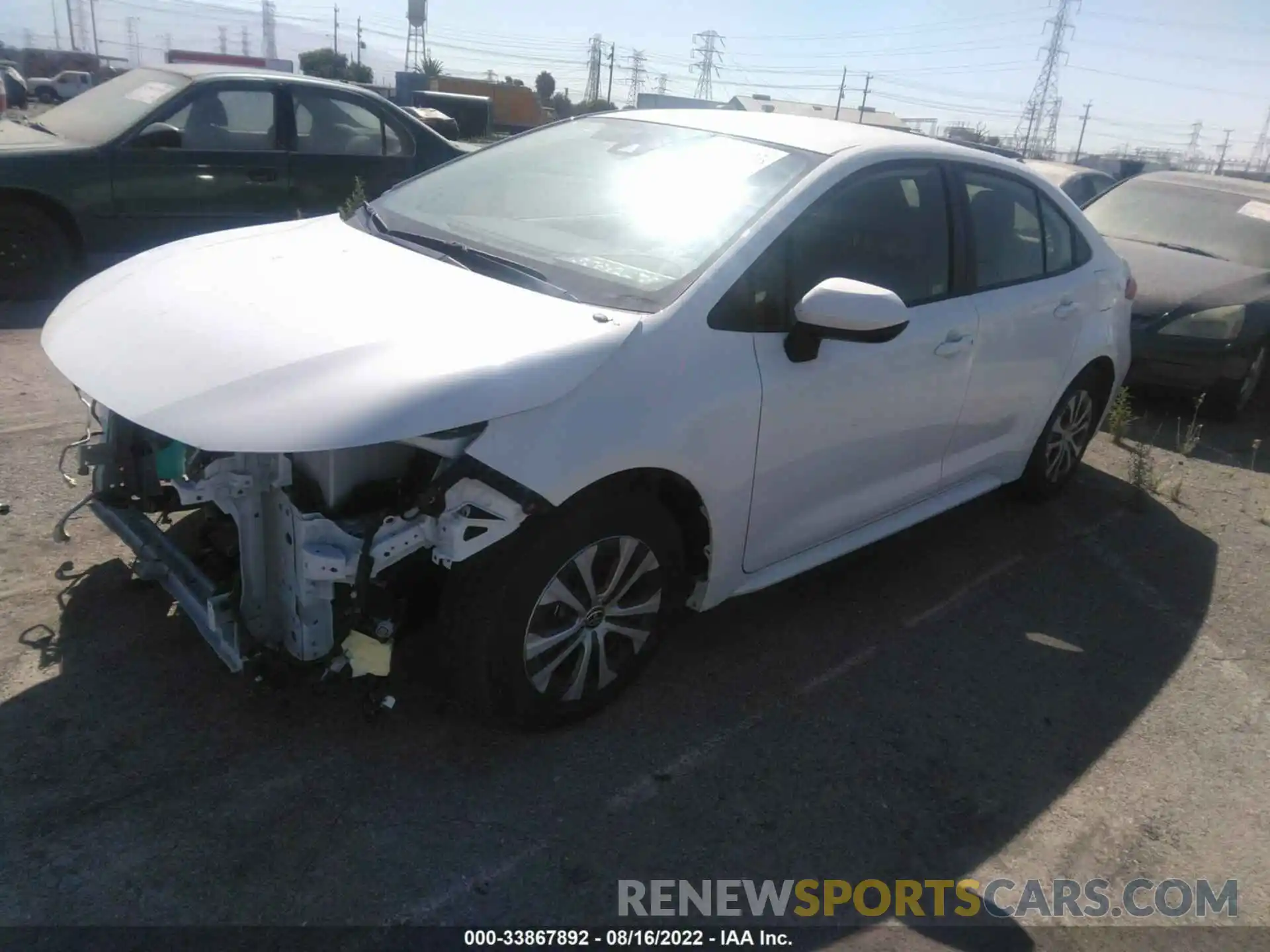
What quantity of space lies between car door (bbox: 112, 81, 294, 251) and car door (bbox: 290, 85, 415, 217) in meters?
0.18

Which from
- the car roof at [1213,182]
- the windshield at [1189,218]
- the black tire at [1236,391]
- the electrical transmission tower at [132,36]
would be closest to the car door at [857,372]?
the black tire at [1236,391]

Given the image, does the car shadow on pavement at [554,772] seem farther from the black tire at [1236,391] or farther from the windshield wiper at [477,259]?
the black tire at [1236,391]

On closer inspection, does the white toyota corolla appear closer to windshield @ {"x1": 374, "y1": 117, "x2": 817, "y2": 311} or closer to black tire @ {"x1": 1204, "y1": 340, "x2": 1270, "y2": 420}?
windshield @ {"x1": 374, "y1": 117, "x2": 817, "y2": 311}

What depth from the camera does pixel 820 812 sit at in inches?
111

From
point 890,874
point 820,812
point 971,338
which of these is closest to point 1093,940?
point 890,874

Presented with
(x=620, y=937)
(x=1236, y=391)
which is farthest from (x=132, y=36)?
(x=620, y=937)

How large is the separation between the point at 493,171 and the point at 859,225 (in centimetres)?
144

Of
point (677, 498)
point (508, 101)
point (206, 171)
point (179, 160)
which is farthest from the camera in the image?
point (508, 101)

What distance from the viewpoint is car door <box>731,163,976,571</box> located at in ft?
10.1

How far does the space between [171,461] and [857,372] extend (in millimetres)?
2132

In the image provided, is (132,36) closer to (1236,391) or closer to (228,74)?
(228,74)

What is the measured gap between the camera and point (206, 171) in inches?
285

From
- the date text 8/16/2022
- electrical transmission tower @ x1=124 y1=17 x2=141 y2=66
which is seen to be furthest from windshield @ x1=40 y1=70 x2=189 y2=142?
electrical transmission tower @ x1=124 y1=17 x2=141 y2=66

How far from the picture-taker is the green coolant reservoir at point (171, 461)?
2.70 meters
